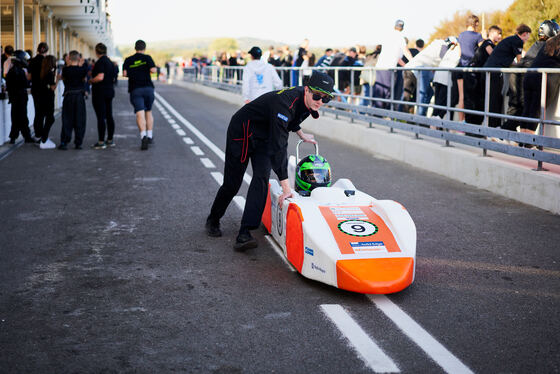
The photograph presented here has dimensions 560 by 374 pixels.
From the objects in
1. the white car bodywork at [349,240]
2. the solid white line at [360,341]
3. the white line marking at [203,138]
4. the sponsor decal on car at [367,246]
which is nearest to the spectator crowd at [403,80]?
the white line marking at [203,138]

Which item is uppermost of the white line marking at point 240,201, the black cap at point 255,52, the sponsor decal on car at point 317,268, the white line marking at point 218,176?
the black cap at point 255,52

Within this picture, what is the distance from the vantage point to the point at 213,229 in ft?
22.6

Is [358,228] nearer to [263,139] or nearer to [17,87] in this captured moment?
[263,139]

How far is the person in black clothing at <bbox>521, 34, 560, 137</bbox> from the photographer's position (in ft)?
29.9

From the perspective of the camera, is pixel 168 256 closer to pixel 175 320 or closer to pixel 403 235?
pixel 175 320

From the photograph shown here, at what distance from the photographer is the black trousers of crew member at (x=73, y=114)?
13812mm

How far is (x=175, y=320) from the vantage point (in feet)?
14.9

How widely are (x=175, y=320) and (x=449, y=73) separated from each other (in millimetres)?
7814

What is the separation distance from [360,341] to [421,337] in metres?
0.38

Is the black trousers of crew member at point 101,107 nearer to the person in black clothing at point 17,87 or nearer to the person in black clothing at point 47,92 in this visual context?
the person in black clothing at point 47,92

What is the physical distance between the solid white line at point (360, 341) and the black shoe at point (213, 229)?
224cm

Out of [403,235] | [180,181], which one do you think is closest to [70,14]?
[180,181]

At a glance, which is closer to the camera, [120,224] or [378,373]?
[378,373]

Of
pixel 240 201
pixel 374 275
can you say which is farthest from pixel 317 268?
pixel 240 201
